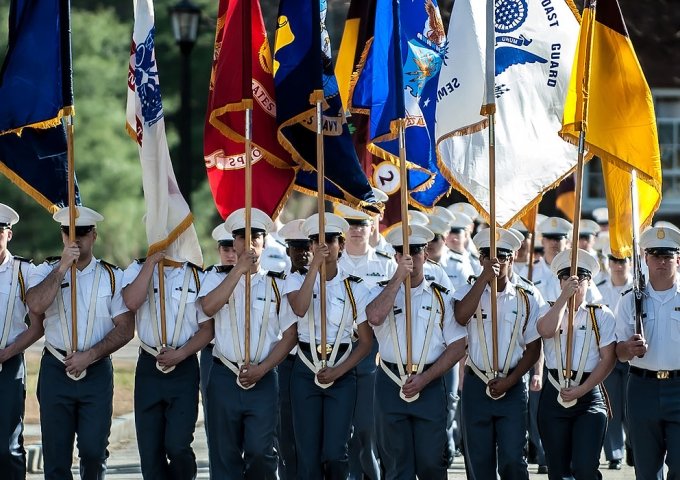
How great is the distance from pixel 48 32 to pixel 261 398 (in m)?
3.05

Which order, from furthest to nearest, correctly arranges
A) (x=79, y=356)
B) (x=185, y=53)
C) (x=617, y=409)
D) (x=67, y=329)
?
(x=185, y=53), (x=617, y=409), (x=67, y=329), (x=79, y=356)

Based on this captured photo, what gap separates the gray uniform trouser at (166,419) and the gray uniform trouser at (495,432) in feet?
6.33

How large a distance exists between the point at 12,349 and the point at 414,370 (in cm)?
277

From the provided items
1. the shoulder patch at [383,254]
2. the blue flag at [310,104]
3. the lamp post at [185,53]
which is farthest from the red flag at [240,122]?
the lamp post at [185,53]

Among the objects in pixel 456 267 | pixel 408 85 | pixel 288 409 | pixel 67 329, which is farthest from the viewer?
pixel 456 267

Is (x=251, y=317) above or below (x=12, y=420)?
above

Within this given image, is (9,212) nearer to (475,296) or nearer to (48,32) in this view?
(48,32)

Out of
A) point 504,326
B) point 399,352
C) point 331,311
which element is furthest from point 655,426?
point 331,311

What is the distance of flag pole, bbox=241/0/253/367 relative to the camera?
9992mm

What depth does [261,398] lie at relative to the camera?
33.2ft

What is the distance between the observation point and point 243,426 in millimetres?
10188

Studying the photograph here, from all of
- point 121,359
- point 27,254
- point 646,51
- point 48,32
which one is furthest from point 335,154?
point 27,254

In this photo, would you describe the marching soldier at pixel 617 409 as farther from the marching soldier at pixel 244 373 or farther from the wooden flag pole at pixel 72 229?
the wooden flag pole at pixel 72 229

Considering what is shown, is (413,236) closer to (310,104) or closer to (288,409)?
(310,104)
